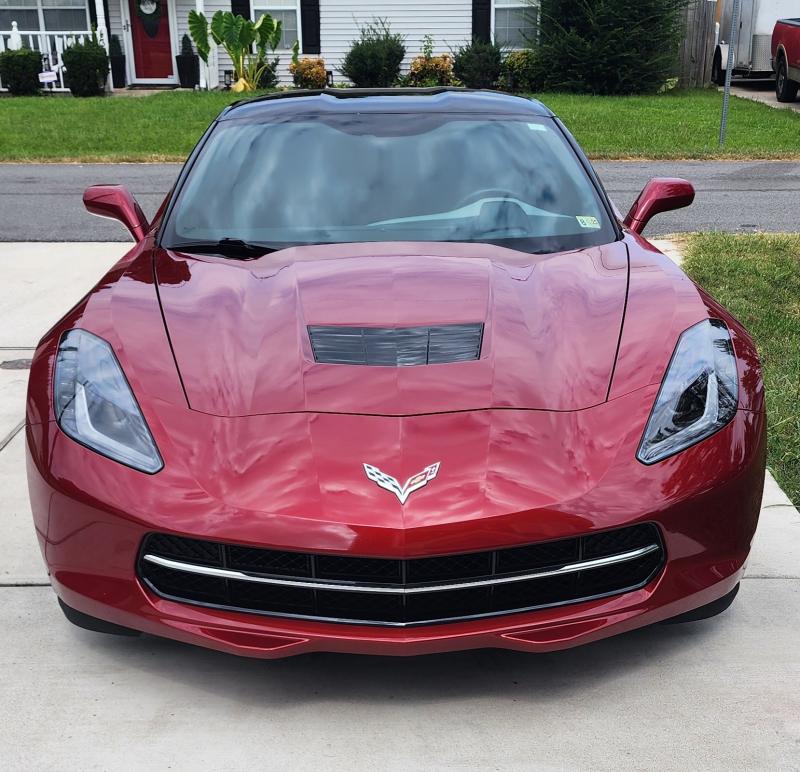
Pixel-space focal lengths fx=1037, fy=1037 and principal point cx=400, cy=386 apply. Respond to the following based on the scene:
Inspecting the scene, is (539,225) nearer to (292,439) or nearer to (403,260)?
(403,260)

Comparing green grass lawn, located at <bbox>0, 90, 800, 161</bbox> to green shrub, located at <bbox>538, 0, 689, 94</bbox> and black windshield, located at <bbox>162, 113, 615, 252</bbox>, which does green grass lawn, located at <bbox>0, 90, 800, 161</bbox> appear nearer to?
green shrub, located at <bbox>538, 0, 689, 94</bbox>

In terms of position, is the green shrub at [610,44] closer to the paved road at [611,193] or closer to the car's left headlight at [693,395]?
the paved road at [611,193]

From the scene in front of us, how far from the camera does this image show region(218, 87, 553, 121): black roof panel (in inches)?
157

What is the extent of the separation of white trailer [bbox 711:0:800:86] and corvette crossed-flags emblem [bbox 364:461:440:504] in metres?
19.4

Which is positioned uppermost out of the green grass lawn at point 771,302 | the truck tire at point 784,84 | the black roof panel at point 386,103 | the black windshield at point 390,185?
the black roof panel at point 386,103

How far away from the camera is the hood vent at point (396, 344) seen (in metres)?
2.68

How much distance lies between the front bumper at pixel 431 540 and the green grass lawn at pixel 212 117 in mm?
10621

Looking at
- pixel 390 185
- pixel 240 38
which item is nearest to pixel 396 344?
pixel 390 185

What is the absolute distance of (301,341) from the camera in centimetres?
277

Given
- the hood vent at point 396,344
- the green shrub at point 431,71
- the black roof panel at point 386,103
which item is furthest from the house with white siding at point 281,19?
the hood vent at point 396,344

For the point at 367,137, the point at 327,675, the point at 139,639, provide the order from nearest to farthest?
the point at 327,675 → the point at 139,639 → the point at 367,137

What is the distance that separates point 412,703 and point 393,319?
3.31ft

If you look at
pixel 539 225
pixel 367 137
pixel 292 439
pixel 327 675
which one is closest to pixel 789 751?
pixel 327 675

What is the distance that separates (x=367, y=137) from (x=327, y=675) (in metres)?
2.03
